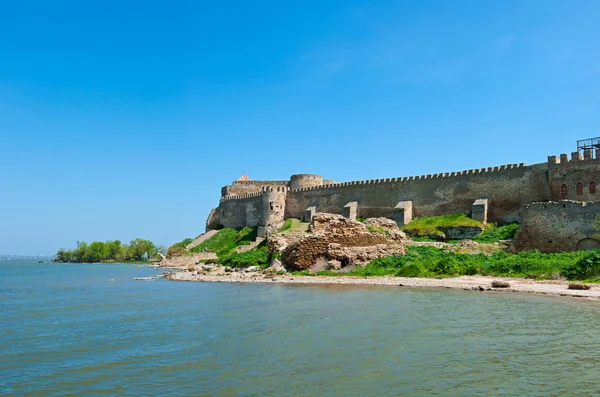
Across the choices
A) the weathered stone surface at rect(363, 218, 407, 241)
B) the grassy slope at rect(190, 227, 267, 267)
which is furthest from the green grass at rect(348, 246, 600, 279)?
the grassy slope at rect(190, 227, 267, 267)

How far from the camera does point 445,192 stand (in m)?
35.3

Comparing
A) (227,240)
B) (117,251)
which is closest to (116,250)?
(117,251)

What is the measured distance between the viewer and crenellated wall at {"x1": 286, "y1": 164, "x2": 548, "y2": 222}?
3102 centimetres

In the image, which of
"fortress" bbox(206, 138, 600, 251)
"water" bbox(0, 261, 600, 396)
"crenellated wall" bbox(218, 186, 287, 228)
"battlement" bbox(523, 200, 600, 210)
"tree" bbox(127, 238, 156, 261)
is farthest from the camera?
"tree" bbox(127, 238, 156, 261)

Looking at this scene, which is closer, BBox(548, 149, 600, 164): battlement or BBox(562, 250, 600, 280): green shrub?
BBox(562, 250, 600, 280): green shrub

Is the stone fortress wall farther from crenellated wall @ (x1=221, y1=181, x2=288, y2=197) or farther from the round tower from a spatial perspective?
crenellated wall @ (x1=221, y1=181, x2=288, y2=197)

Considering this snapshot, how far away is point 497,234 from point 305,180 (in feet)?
83.9

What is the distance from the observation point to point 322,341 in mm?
10133

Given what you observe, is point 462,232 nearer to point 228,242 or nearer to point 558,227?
point 558,227

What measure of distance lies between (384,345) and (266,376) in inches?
108

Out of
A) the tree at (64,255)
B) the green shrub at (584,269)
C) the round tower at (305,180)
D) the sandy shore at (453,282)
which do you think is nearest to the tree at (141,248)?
the tree at (64,255)

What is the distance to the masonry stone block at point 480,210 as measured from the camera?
104 feet

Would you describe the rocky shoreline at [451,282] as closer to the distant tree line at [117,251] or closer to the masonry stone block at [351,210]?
the masonry stone block at [351,210]

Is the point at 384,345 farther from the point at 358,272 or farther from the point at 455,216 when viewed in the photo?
the point at 455,216
